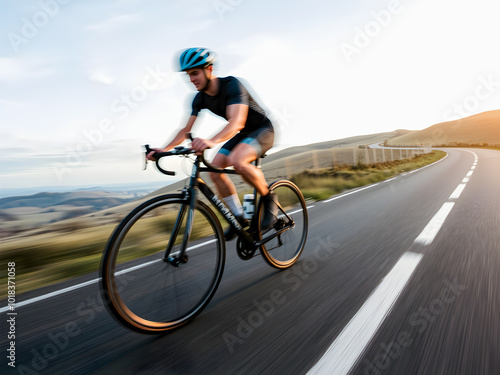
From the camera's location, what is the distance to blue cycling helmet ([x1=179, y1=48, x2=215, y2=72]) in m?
2.82

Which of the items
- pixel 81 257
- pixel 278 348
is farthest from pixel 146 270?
pixel 81 257

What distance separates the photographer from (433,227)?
5441mm

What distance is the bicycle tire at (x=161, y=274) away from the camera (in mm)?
2324

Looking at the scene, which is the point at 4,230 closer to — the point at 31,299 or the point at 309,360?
the point at 31,299

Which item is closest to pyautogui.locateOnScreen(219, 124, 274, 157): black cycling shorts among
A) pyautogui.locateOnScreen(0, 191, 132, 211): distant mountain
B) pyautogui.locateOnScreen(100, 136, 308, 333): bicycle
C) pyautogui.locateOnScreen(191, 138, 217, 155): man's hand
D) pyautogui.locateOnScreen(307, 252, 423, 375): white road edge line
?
pyautogui.locateOnScreen(100, 136, 308, 333): bicycle

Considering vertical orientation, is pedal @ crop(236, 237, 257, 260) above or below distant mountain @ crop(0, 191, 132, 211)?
below

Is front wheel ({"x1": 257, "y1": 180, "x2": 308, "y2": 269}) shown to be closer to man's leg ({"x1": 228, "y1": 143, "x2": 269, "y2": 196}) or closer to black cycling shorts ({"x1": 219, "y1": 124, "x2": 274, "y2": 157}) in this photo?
man's leg ({"x1": 228, "y1": 143, "x2": 269, "y2": 196})

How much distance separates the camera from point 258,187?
354 cm

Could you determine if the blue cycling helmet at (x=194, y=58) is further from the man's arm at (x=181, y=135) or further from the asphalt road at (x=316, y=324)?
the asphalt road at (x=316, y=324)

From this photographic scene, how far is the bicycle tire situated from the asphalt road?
142mm

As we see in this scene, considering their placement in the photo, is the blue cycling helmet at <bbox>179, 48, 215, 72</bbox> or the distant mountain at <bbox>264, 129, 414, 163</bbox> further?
the distant mountain at <bbox>264, 129, 414, 163</bbox>

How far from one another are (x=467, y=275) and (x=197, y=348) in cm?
255

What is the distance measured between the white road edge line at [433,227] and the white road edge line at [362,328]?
51.9 inches

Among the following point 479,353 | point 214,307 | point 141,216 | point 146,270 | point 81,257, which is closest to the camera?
point 479,353
